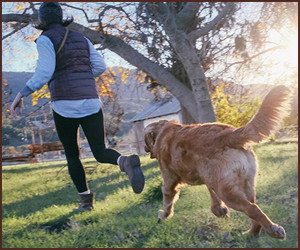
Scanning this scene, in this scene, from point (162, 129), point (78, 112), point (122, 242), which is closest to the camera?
point (78, 112)

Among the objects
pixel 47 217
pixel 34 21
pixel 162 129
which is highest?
pixel 34 21

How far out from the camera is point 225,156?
2.35 metres

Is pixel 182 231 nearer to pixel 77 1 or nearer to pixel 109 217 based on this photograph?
pixel 109 217

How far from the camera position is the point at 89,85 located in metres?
2.73

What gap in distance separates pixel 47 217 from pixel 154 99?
164 inches

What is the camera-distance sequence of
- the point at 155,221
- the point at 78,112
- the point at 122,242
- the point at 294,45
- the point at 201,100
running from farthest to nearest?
1. the point at 294,45
2. the point at 201,100
3. the point at 155,221
4. the point at 122,242
5. the point at 78,112

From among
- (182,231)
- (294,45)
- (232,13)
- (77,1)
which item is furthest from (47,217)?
(294,45)

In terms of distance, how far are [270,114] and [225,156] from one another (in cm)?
49

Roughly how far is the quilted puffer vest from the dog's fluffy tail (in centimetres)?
149

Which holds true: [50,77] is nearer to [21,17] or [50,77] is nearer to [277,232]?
[277,232]

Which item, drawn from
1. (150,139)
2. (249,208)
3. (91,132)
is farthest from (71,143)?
(249,208)

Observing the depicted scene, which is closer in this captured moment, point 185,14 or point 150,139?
point 150,139

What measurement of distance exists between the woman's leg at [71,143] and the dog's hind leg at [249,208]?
1542mm

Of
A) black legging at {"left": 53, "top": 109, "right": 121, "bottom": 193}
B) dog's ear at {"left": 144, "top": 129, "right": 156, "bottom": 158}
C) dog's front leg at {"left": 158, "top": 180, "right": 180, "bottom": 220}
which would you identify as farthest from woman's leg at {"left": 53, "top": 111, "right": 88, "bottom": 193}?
dog's front leg at {"left": 158, "top": 180, "right": 180, "bottom": 220}
